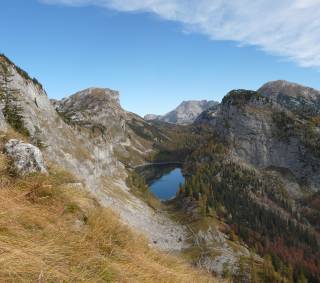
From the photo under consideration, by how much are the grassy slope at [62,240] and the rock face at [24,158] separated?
36 cm

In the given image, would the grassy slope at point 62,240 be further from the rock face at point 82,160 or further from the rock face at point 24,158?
the rock face at point 82,160

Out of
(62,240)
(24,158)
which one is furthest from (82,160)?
(62,240)

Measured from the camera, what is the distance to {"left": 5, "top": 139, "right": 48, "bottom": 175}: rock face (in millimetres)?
11180

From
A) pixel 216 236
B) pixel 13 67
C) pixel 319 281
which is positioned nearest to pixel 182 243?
pixel 216 236

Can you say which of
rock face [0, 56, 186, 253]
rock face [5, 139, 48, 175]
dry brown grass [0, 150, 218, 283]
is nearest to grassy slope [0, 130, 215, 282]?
dry brown grass [0, 150, 218, 283]

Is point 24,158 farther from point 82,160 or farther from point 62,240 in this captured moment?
point 82,160

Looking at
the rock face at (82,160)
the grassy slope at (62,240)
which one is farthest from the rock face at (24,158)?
the rock face at (82,160)

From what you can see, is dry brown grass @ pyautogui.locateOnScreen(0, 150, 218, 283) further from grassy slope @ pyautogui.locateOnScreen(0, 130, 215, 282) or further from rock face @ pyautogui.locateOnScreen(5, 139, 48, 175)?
rock face @ pyautogui.locateOnScreen(5, 139, 48, 175)

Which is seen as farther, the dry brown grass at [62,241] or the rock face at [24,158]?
the rock face at [24,158]

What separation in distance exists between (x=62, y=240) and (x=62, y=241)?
69 millimetres

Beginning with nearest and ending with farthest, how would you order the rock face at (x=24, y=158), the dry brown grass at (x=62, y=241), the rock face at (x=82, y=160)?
1. the dry brown grass at (x=62, y=241)
2. the rock face at (x=24, y=158)
3. the rock face at (x=82, y=160)

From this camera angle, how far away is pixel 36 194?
402 inches

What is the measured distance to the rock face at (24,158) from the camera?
11.2 m

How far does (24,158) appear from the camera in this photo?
11375mm
